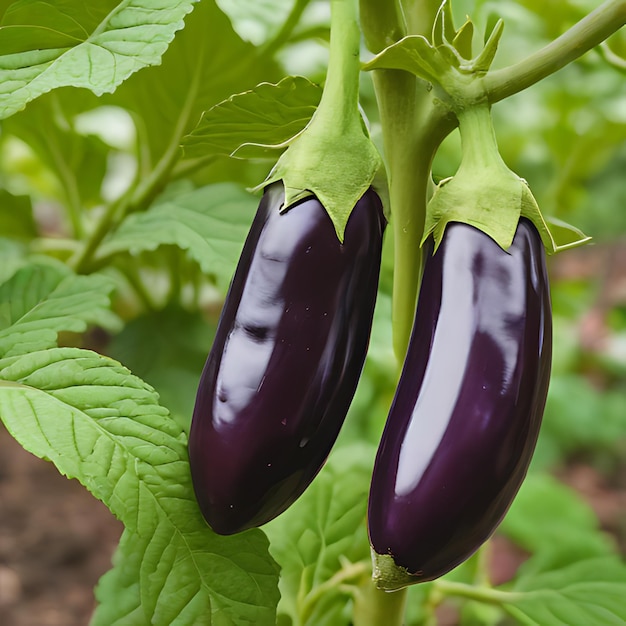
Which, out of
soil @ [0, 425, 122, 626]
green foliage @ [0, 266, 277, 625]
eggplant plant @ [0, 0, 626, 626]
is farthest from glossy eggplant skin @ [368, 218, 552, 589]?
soil @ [0, 425, 122, 626]

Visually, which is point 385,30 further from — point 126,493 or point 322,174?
point 126,493

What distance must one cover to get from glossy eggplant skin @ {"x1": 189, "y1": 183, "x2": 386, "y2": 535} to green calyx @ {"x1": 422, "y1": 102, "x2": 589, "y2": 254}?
1.3 inches

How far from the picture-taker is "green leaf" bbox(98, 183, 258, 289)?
0.53 meters

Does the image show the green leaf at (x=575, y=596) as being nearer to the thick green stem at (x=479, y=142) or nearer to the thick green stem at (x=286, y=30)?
the thick green stem at (x=479, y=142)

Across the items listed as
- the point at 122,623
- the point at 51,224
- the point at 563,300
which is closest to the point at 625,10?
the point at 122,623

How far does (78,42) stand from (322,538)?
400 millimetres

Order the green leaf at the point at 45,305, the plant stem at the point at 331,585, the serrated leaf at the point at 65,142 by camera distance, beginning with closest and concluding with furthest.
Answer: the green leaf at the point at 45,305, the plant stem at the point at 331,585, the serrated leaf at the point at 65,142

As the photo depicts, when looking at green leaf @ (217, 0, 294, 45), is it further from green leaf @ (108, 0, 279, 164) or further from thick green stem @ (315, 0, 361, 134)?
thick green stem @ (315, 0, 361, 134)

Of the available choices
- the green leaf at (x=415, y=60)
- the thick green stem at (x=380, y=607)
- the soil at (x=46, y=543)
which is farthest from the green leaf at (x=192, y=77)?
the soil at (x=46, y=543)

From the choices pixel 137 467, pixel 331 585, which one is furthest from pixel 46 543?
pixel 137 467

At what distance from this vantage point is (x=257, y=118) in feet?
1.36

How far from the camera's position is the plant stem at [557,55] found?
360mm

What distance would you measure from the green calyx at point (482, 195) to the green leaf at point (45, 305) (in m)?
0.22

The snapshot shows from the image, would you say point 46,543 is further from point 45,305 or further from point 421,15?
point 421,15
